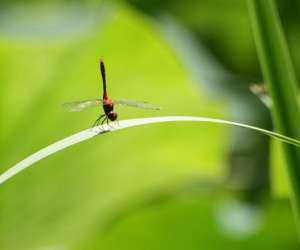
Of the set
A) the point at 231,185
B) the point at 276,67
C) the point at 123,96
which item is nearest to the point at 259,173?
the point at 231,185

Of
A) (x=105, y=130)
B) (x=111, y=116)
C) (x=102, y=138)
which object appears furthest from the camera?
(x=102, y=138)

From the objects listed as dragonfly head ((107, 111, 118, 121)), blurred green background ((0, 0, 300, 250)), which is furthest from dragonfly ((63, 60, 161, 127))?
blurred green background ((0, 0, 300, 250))

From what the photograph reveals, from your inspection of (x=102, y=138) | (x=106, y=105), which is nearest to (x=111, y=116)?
(x=106, y=105)

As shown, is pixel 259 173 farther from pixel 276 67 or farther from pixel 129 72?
pixel 276 67

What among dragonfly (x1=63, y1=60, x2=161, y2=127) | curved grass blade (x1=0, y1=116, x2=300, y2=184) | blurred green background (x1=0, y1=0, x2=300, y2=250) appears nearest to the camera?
curved grass blade (x1=0, y1=116, x2=300, y2=184)

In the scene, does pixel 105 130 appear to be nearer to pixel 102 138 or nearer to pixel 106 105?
pixel 106 105

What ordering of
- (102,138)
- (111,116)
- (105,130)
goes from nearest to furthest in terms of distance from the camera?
(105,130), (111,116), (102,138)

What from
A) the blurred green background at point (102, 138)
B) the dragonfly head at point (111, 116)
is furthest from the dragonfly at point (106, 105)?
the blurred green background at point (102, 138)

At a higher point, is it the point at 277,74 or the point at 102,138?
the point at 102,138

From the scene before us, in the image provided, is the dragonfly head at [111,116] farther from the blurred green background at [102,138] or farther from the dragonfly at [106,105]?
the blurred green background at [102,138]

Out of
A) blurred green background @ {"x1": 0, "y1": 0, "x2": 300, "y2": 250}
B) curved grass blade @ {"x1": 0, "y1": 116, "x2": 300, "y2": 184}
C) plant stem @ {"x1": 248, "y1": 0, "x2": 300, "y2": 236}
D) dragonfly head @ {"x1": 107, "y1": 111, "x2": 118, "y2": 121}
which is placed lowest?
curved grass blade @ {"x1": 0, "y1": 116, "x2": 300, "y2": 184}

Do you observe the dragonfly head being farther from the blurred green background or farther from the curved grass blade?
the blurred green background
